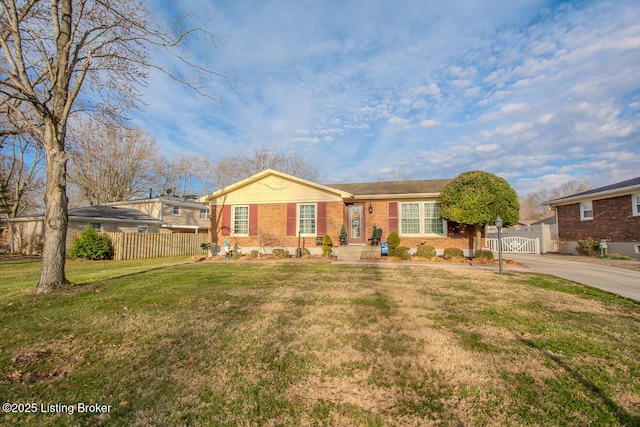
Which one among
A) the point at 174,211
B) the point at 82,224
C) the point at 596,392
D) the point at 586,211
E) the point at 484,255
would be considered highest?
the point at 174,211

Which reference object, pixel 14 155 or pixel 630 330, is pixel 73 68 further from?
pixel 14 155

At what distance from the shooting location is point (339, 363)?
10.8 feet

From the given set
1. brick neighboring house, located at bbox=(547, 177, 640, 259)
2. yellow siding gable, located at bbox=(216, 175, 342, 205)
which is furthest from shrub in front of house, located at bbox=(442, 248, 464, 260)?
brick neighboring house, located at bbox=(547, 177, 640, 259)

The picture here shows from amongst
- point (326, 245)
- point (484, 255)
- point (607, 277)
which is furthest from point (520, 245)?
point (326, 245)

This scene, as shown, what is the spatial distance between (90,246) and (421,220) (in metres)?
17.4

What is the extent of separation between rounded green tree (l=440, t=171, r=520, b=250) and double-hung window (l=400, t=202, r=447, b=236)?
195 cm

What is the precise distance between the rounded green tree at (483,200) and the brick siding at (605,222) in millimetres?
6971

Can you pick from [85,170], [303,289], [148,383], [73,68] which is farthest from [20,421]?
[85,170]

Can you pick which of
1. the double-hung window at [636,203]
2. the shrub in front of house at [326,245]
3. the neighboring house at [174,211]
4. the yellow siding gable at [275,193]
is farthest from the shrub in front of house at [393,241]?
the neighboring house at [174,211]

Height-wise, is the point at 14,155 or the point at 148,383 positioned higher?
the point at 14,155

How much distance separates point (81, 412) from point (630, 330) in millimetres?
6719

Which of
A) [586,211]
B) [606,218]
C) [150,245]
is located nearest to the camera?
[606,218]

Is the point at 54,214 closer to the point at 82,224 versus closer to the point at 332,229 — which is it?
the point at 332,229

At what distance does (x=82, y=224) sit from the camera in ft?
66.2
